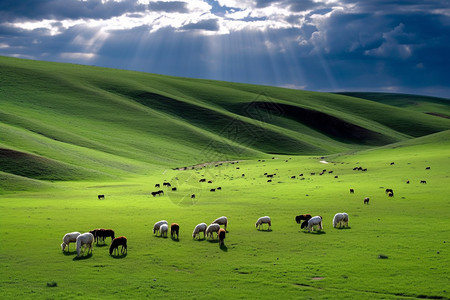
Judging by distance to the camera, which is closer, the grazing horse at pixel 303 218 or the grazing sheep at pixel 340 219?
the grazing sheep at pixel 340 219

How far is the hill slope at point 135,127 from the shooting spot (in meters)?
85.6

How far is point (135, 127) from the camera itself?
139 m

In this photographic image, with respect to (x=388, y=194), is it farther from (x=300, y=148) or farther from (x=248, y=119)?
(x=248, y=119)

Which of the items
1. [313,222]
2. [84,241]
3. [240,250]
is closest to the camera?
[84,241]

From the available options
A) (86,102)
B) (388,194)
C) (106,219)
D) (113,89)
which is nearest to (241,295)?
(106,219)

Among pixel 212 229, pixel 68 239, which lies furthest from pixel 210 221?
pixel 68 239

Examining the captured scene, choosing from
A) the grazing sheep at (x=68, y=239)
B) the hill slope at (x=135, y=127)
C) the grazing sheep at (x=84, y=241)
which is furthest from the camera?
the hill slope at (x=135, y=127)

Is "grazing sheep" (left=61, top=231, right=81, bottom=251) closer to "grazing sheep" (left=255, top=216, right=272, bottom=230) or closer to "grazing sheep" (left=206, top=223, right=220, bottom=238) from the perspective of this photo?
"grazing sheep" (left=206, top=223, right=220, bottom=238)

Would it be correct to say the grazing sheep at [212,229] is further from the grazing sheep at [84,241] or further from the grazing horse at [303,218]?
the grazing sheep at [84,241]

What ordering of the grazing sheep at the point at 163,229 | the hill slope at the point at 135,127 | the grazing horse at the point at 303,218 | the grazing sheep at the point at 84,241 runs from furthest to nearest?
the hill slope at the point at 135,127
the grazing horse at the point at 303,218
the grazing sheep at the point at 163,229
the grazing sheep at the point at 84,241

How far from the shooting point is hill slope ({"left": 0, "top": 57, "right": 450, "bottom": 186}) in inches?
3369

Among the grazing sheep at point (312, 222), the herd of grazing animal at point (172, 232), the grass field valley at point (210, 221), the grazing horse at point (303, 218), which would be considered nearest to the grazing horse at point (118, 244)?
the herd of grazing animal at point (172, 232)

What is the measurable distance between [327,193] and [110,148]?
7288 cm

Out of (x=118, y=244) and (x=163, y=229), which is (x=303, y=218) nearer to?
(x=163, y=229)
